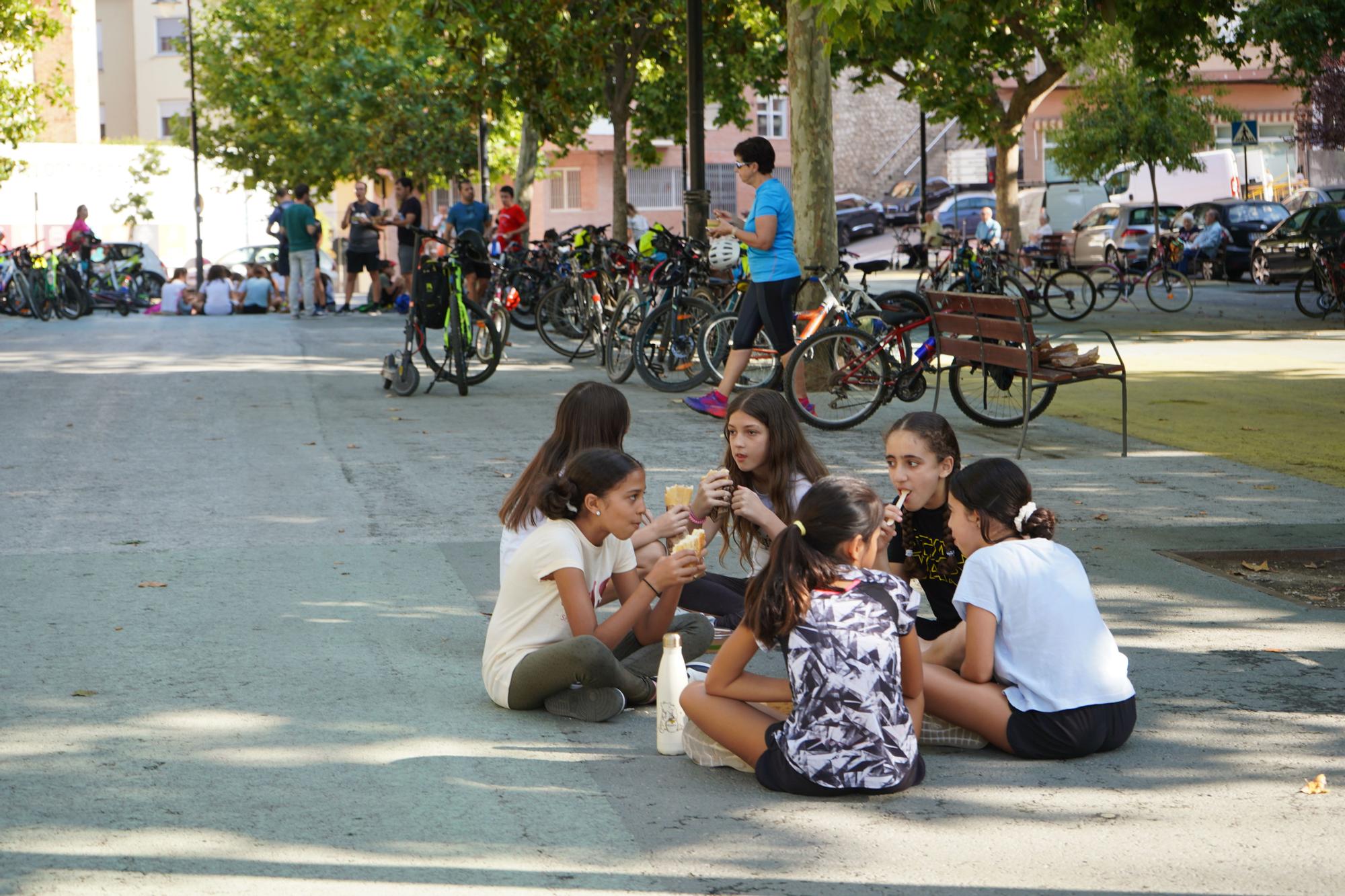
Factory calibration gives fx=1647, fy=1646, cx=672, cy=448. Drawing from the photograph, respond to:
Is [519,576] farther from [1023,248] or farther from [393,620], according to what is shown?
[1023,248]

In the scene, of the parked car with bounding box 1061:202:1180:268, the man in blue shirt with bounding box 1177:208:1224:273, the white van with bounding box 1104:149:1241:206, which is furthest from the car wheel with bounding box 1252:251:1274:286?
the white van with bounding box 1104:149:1241:206

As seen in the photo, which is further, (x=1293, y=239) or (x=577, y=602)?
(x=1293, y=239)

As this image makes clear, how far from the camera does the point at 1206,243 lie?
1361 inches

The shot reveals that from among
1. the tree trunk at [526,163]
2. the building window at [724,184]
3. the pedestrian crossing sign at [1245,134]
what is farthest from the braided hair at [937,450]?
the building window at [724,184]

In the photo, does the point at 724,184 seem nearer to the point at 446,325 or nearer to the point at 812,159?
the point at 812,159

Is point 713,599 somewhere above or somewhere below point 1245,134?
below

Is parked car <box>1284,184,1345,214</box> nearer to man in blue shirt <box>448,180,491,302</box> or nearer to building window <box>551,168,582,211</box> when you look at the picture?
man in blue shirt <box>448,180,491,302</box>

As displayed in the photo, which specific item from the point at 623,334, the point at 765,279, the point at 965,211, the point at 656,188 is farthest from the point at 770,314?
the point at 656,188

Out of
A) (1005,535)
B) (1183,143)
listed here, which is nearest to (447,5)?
(1005,535)

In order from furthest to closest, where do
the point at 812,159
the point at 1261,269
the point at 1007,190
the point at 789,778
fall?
1. the point at 1007,190
2. the point at 1261,269
3. the point at 812,159
4. the point at 789,778

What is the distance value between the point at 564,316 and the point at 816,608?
14465 millimetres

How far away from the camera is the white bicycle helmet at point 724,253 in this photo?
53.7 ft

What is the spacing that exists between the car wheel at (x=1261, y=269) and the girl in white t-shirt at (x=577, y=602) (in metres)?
28.3

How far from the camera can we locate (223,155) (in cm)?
5291
